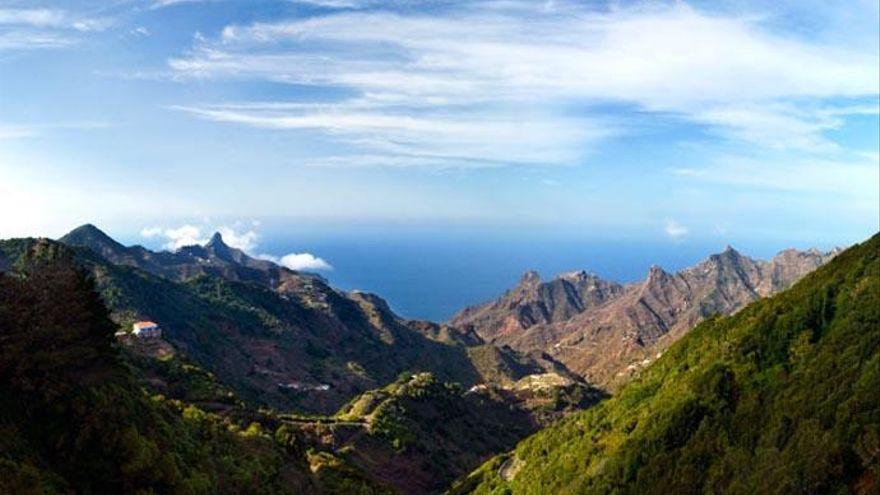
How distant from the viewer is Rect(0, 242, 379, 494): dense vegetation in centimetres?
4059

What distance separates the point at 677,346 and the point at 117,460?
53.5m

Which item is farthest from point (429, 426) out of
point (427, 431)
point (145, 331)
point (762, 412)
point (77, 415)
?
point (77, 415)

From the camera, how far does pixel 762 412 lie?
50.9m

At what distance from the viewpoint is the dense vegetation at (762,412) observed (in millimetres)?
43625

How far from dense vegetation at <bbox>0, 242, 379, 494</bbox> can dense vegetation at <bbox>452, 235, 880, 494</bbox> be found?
29770 millimetres

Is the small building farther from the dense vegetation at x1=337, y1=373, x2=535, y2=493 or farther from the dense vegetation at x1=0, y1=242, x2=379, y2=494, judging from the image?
the dense vegetation at x1=0, y1=242, x2=379, y2=494

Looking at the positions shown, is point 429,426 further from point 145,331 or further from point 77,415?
point 77,415

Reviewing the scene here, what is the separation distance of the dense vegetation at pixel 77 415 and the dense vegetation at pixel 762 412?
29770 millimetres

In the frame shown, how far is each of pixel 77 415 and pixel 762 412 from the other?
46222 millimetres

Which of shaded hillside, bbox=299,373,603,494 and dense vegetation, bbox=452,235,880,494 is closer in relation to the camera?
dense vegetation, bbox=452,235,880,494

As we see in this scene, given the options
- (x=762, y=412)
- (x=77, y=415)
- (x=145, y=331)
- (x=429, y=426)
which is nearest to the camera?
(x=77, y=415)

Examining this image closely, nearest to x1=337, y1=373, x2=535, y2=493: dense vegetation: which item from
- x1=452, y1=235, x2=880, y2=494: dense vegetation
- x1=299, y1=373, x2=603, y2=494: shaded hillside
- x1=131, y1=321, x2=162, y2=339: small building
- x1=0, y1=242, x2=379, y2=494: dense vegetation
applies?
x1=299, y1=373, x2=603, y2=494: shaded hillside

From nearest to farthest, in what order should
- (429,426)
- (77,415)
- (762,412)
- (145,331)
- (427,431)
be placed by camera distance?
(77,415), (762,412), (427,431), (429,426), (145,331)

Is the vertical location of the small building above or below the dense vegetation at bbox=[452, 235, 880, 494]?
below
